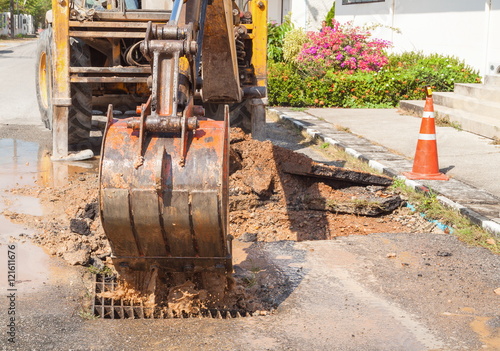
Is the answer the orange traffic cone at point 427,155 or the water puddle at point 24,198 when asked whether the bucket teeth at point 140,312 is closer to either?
the water puddle at point 24,198

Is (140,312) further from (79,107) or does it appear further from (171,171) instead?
(79,107)

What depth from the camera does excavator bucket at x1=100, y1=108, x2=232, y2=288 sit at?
3771mm

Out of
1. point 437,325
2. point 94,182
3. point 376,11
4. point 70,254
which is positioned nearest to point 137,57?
point 94,182

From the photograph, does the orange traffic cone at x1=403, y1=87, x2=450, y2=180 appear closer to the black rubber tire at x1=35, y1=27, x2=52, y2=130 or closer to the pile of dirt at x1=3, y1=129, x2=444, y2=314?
the pile of dirt at x1=3, y1=129, x2=444, y2=314

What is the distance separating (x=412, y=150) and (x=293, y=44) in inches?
362

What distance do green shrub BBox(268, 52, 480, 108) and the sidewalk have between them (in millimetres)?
523

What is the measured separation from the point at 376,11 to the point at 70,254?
1577 centimetres

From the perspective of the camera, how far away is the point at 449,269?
5250mm

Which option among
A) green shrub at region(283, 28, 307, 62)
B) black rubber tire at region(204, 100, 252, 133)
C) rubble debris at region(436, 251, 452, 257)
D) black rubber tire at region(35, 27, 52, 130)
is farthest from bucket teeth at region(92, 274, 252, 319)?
green shrub at region(283, 28, 307, 62)

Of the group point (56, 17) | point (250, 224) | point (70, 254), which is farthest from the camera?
point (56, 17)

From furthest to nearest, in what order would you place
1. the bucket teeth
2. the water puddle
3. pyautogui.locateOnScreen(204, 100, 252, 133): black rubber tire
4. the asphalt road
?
pyautogui.locateOnScreen(204, 100, 252, 133): black rubber tire, the water puddle, the bucket teeth, the asphalt road

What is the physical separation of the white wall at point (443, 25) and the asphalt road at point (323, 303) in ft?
30.1

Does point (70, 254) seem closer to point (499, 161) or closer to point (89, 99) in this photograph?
point (89, 99)

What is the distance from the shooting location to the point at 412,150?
9859 mm
